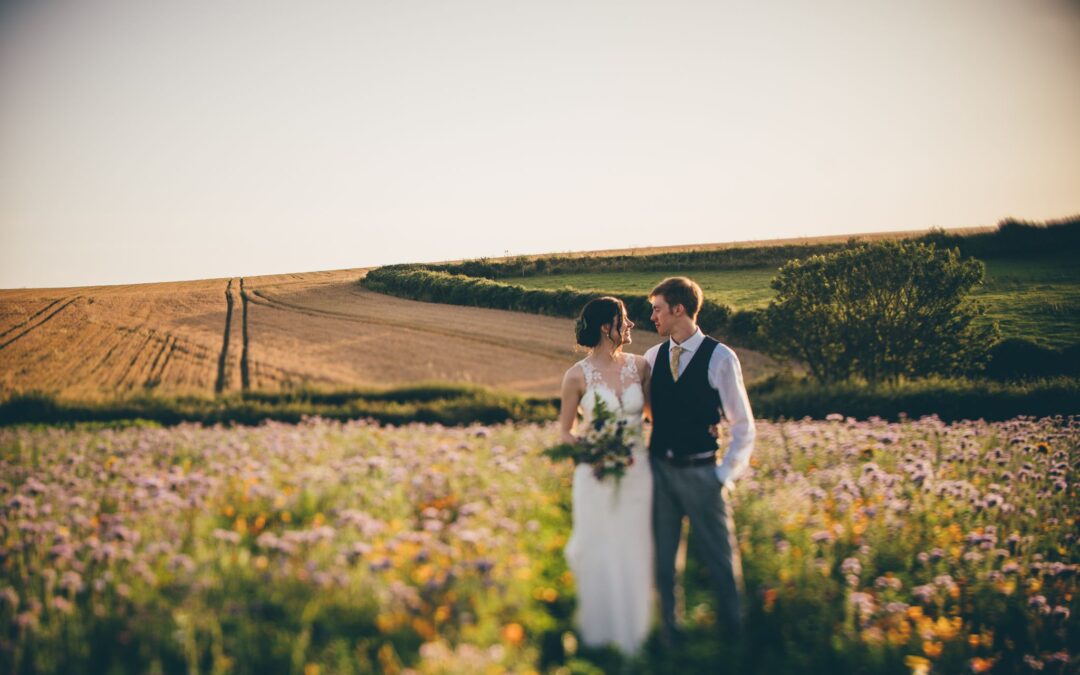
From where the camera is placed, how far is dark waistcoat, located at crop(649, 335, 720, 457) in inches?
196

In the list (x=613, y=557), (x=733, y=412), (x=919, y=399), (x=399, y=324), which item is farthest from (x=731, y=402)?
(x=919, y=399)

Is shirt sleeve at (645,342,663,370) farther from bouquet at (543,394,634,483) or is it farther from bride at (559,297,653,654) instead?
bouquet at (543,394,634,483)

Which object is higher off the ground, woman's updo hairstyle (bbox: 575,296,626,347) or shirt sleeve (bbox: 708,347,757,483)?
woman's updo hairstyle (bbox: 575,296,626,347)

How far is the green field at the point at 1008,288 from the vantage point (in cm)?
1709

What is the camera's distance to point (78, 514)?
5.38m

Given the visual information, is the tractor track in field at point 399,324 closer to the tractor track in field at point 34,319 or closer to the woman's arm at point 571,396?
the tractor track in field at point 34,319

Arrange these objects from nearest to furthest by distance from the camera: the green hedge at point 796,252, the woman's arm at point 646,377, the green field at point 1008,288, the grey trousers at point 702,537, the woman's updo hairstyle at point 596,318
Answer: the grey trousers at point 702,537 < the woman's updo hairstyle at point 596,318 < the woman's arm at point 646,377 < the green field at point 1008,288 < the green hedge at point 796,252

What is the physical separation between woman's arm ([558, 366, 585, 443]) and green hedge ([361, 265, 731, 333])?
9.37 m

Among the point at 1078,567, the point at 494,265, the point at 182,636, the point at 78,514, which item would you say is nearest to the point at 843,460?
the point at 1078,567

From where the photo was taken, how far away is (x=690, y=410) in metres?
5.01

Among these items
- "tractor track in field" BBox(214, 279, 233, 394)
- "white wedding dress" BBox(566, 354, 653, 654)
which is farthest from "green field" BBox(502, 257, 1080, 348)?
"white wedding dress" BBox(566, 354, 653, 654)

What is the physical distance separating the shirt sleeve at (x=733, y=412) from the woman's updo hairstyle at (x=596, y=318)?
83 cm

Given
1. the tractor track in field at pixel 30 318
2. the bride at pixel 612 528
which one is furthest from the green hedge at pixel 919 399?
the tractor track in field at pixel 30 318

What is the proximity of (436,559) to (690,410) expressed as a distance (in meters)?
2.14
